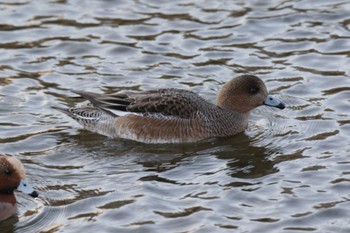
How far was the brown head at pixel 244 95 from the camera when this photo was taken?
13555 millimetres

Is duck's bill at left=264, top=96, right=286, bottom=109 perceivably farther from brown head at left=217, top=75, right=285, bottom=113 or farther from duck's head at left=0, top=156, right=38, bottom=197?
duck's head at left=0, top=156, right=38, bottom=197

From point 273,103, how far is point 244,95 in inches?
17.1

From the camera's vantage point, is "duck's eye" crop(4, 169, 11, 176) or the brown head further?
the brown head

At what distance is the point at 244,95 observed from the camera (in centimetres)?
1368

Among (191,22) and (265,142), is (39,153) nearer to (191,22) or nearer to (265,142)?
(265,142)

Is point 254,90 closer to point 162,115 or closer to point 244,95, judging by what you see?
point 244,95

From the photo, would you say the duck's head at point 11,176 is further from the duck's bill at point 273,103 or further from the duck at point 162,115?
the duck's bill at point 273,103

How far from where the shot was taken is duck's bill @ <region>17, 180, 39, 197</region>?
423 inches

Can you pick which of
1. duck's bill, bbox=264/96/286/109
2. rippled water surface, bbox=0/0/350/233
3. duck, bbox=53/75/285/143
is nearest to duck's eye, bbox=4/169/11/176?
rippled water surface, bbox=0/0/350/233

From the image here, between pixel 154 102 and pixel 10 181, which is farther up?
pixel 154 102

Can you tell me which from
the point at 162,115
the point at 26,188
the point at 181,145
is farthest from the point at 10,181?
the point at 162,115

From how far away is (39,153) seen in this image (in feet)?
40.8

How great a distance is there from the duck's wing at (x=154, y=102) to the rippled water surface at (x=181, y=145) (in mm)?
445

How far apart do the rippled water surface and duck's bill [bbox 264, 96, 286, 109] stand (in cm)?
26
